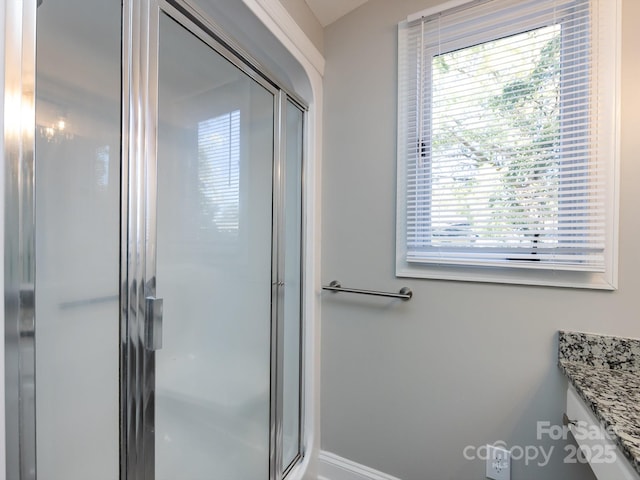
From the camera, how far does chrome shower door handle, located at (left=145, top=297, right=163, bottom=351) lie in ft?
2.63

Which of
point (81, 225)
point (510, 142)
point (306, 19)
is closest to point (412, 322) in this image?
point (510, 142)

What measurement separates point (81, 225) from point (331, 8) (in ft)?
4.63

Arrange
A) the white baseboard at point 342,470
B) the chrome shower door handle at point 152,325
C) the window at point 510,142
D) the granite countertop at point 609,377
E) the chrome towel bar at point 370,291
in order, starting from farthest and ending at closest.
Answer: the white baseboard at point 342,470
the chrome towel bar at point 370,291
the window at point 510,142
the chrome shower door handle at point 152,325
the granite countertop at point 609,377

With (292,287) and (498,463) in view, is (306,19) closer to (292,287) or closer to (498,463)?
(292,287)

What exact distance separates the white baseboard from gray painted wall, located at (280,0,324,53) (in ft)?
6.76

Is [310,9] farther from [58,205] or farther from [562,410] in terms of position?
[562,410]

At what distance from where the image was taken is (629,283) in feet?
3.27

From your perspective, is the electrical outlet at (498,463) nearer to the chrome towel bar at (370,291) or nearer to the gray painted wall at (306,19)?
the chrome towel bar at (370,291)

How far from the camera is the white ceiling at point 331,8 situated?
4.50ft

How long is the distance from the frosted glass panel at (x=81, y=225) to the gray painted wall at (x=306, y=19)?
0.73 meters

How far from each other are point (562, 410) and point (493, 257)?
0.60m

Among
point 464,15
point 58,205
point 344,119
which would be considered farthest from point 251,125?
point 464,15

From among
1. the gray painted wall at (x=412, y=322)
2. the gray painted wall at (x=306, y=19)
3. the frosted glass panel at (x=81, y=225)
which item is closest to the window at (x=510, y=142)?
the gray painted wall at (x=412, y=322)

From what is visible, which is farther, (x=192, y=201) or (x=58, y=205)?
(x=192, y=201)
